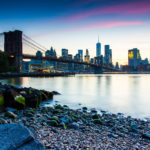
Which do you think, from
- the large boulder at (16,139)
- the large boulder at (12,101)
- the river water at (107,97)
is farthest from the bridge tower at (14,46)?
the large boulder at (16,139)

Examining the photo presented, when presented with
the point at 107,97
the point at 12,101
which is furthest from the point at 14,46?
the point at 12,101

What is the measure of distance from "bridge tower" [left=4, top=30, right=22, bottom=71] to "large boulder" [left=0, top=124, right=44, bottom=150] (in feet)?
165

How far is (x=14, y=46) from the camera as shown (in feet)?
182

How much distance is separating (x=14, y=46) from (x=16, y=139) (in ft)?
193

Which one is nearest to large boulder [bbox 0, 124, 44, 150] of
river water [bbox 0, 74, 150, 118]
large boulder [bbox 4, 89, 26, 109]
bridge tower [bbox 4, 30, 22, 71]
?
large boulder [bbox 4, 89, 26, 109]

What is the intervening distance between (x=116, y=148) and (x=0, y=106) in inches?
180

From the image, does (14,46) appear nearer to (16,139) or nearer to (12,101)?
(12,101)

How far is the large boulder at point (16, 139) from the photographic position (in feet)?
6.67

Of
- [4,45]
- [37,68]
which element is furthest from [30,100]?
[37,68]

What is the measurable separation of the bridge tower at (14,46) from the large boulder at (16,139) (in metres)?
50.4

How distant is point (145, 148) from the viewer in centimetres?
300

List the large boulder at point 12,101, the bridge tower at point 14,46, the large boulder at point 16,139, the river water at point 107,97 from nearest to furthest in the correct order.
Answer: the large boulder at point 16,139 → the large boulder at point 12,101 → the river water at point 107,97 → the bridge tower at point 14,46

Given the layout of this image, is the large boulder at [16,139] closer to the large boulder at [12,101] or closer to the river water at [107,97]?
the large boulder at [12,101]

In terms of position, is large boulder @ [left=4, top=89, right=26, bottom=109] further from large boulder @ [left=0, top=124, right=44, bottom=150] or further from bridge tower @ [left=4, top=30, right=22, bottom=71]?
bridge tower @ [left=4, top=30, right=22, bottom=71]
